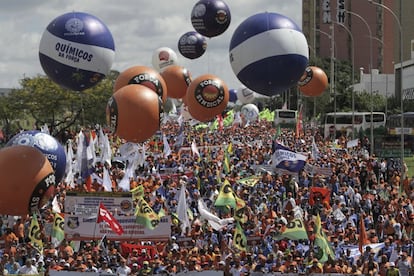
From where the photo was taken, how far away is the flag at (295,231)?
57.2 feet

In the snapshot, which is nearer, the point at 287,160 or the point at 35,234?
the point at 35,234

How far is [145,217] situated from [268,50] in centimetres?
491

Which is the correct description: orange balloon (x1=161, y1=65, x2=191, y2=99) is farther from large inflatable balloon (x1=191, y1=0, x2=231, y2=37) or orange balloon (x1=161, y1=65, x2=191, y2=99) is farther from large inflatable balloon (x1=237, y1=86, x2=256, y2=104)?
large inflatable balloon (x1=237, y1=86, x2=256, y2=104)

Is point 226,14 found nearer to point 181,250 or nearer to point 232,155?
point 232,155

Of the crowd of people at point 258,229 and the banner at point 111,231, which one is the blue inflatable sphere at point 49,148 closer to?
the crowd of people at point 258,229

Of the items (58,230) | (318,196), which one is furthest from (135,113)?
(318,196)

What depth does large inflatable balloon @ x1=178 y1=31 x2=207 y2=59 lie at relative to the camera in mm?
46344

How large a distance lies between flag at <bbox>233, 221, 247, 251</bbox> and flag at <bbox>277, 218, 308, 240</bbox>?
32.0 inches

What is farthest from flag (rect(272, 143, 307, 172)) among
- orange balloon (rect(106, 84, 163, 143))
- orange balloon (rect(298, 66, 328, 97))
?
orange balloon (rect(298, 66, 328, 97))

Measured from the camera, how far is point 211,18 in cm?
3170

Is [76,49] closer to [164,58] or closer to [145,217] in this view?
[145,217]

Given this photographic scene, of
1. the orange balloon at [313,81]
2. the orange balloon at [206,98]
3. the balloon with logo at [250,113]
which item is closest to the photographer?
the orange balloon at [206,98]

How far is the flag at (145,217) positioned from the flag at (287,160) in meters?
6.32

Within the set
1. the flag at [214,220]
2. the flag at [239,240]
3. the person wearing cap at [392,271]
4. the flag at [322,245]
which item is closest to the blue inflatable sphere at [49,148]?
the flag at [239,240]
